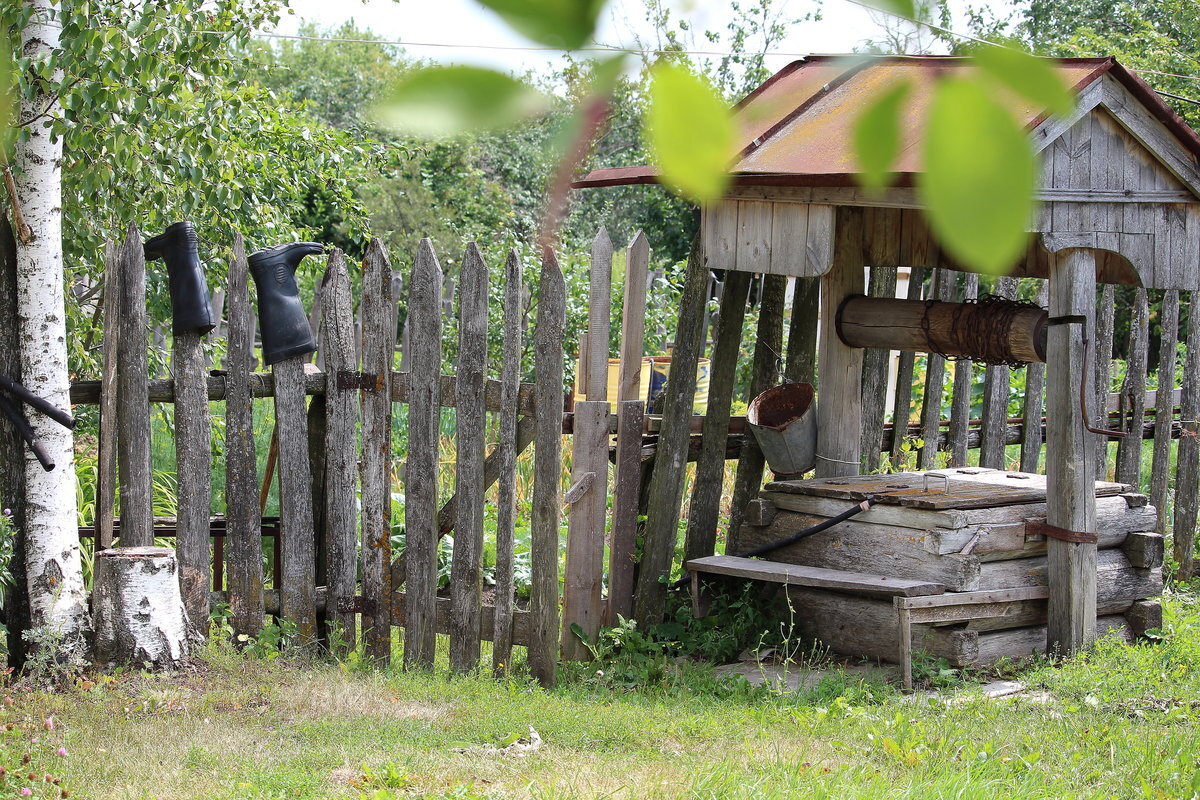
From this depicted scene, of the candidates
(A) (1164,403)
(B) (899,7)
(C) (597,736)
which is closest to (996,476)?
(A) (1164,403)

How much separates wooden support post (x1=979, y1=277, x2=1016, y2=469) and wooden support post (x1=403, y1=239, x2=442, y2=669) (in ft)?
9.72

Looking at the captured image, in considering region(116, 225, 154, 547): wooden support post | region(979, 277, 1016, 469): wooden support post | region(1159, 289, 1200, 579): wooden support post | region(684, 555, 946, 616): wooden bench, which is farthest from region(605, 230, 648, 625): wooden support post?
region(1159, 289, 1200, 579): wooden support post

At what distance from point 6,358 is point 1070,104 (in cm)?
438

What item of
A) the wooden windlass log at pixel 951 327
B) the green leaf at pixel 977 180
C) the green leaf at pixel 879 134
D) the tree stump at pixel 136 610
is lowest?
the tree stump at pixel 136 610

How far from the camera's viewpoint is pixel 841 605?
16.3 feet

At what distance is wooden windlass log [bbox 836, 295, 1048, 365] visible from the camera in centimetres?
493

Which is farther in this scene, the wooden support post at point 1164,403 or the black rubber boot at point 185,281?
the wooden support post at point 1164,403

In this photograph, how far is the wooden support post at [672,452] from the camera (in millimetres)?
5105

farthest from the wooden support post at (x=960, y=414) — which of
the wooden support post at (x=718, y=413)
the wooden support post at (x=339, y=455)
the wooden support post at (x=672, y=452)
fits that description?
the wooden support post at (x=339, y=455)

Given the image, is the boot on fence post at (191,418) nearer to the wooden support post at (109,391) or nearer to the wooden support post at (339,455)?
the wooden support post at (109,391)

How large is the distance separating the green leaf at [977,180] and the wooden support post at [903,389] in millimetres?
5341

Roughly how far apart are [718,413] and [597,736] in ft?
6.22

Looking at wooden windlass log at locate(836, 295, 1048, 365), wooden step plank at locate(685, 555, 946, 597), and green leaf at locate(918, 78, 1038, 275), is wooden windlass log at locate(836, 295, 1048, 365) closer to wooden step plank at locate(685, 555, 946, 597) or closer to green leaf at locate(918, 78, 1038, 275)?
wooden step plank at locate(685, 555, 946, 597)

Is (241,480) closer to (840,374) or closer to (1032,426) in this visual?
(840,374)
